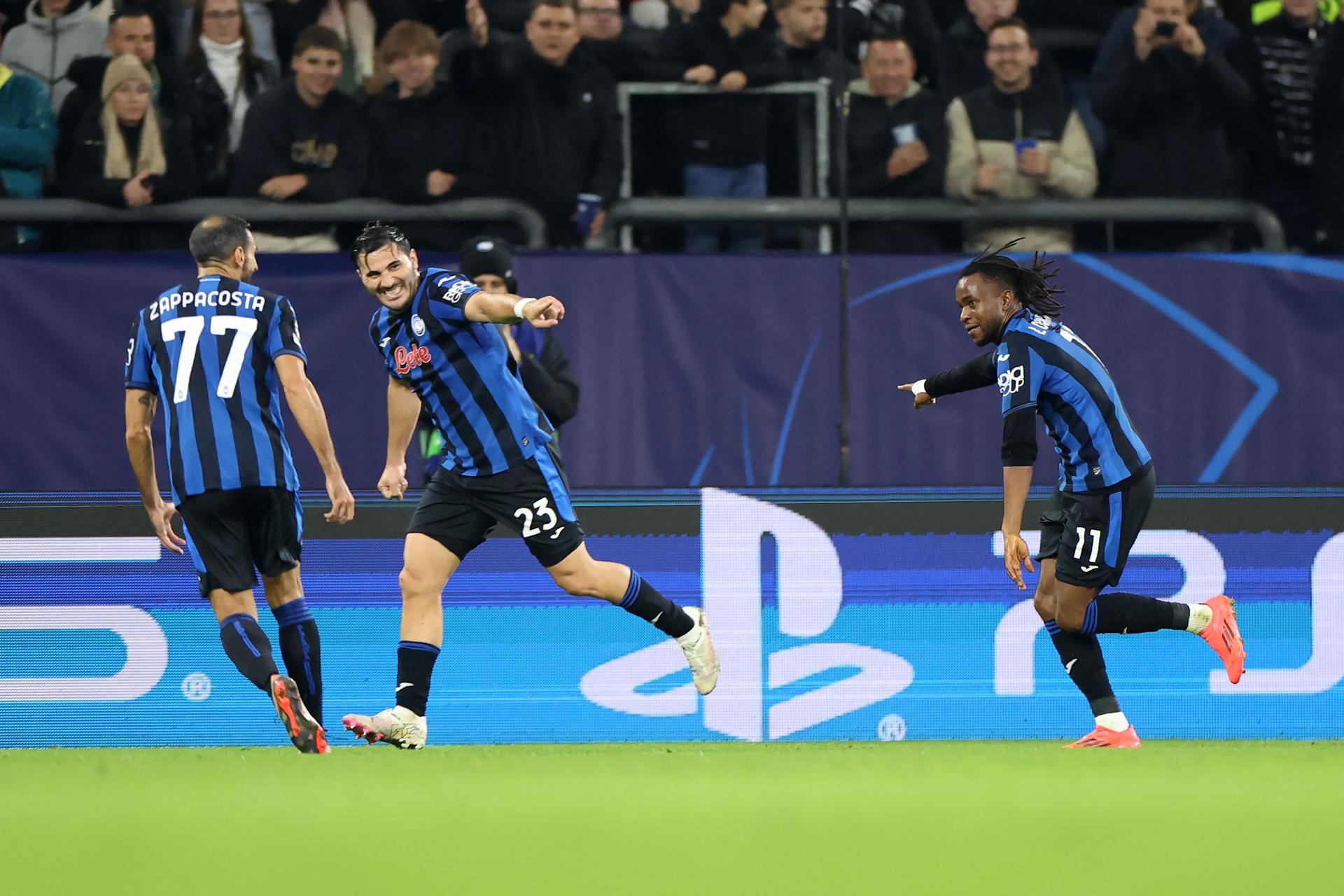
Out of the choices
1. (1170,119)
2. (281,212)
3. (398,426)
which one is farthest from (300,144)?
(1170,119)

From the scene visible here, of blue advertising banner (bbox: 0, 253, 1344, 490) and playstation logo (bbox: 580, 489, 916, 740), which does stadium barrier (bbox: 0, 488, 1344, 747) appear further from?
blue advertising banner (bbox: 0, 253, 1344, 490)

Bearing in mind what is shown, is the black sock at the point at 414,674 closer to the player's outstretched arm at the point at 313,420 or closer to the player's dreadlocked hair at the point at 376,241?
the player's outstretched arm at the point at 313,420

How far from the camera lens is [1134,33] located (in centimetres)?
892

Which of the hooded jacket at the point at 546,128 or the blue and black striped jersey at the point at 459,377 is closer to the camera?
the blue and black striped jersey at the point at 459,377

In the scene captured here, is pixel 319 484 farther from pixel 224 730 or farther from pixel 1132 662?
pixel 1132 662

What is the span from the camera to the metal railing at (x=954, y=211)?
8.66 meters

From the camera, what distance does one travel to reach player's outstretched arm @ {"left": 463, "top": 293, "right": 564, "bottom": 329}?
5.30 metres

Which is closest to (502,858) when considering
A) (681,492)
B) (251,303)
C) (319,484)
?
(251,303)

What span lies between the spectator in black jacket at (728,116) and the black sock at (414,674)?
10.9 ft

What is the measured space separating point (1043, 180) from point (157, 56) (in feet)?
14.0

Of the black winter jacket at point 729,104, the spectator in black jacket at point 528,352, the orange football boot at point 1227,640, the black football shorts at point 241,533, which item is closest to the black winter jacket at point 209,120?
the spectator in black jacket at point 528,352

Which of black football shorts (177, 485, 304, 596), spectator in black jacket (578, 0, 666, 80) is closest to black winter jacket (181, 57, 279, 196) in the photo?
spectator in black jacket (578, 0, 666, 80)

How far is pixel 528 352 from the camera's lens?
748cm

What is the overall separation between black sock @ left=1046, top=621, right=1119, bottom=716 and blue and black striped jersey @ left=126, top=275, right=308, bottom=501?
8.81ft
